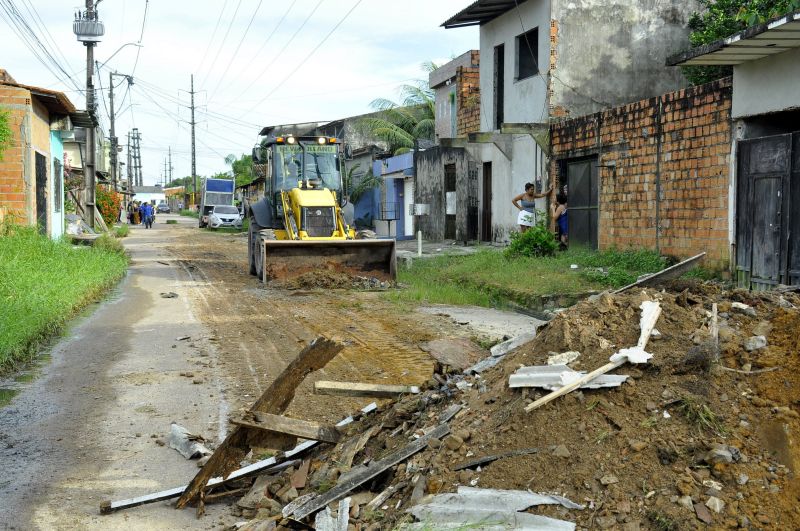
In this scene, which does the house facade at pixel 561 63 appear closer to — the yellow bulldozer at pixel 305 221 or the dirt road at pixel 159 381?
the yellow bulldozer at pixel 305 221

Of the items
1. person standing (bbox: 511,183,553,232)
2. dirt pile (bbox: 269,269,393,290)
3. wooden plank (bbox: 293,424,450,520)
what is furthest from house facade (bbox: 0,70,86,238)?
wooden plank (bbox: 293,424,450,520)

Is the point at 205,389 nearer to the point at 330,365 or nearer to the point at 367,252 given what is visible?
the point at 330,365

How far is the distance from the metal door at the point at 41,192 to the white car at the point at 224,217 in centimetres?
2718

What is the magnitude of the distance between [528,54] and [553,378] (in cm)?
1807

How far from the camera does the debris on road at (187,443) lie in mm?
5629

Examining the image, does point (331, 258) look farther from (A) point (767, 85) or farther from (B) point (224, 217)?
(B) point (224, 217)

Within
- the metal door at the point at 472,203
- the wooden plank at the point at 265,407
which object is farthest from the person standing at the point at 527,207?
the wooden plank at the point at 265,407

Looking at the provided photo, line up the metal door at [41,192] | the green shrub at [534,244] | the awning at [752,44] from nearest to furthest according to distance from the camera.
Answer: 1. the awning at [752,44]
2. the green shrub at [534,244]
3. the metal door at [41,192]

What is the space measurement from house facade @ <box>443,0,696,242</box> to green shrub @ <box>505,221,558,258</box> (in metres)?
2.45

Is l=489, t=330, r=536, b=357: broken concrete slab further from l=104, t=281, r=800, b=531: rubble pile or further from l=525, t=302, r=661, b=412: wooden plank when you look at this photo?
l=525, t=302, r=661, b=412: wooden plank

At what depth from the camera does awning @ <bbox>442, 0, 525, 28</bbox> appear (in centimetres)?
2067

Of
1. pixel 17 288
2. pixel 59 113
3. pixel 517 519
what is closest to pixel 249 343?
pixel 17 288

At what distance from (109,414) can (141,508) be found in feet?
6.79

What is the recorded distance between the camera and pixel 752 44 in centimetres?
1076
